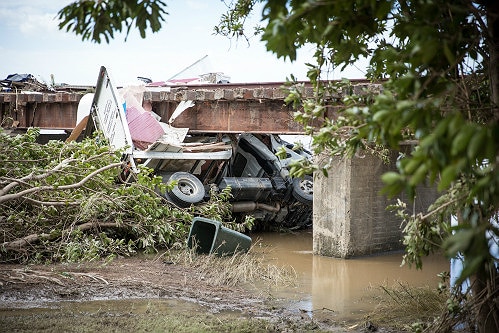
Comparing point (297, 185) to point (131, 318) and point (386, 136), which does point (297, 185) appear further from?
point (386, 136)

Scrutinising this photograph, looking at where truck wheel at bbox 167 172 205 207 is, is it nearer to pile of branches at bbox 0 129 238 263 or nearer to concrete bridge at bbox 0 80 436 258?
concrete bridge at bbox 0 80 436 258

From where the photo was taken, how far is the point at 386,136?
3.88 meters

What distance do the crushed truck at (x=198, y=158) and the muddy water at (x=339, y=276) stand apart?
61.8 inches

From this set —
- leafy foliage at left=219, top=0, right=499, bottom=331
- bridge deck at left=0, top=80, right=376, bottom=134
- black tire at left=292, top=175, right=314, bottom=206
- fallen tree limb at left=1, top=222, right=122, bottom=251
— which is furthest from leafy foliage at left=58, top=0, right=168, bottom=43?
black tire at left=292, top=175, right=314, bottom=206

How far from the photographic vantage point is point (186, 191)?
16234mm

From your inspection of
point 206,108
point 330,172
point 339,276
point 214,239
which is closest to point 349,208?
point 330,172

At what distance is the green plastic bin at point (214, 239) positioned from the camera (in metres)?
12.6

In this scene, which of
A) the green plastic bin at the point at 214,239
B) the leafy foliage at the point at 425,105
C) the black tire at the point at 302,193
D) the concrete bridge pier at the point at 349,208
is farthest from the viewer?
the black tire at the point at 302,193

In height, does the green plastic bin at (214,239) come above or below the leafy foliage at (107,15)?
below

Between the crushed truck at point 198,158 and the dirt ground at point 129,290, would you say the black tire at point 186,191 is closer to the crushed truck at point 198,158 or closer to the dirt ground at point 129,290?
the crushed truck at point 198,158

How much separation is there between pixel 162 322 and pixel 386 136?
4638mm

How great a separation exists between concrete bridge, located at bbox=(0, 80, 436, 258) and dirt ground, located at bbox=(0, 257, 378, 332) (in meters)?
4.41

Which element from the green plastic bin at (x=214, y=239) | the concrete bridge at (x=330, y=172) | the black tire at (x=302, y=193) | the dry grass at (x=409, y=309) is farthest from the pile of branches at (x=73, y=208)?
the black tire at (x=302, y=193)

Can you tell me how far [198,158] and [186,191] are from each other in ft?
4.25
